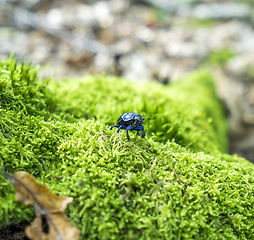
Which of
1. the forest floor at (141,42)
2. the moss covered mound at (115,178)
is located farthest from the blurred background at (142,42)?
the moss covered mound at (115,178)

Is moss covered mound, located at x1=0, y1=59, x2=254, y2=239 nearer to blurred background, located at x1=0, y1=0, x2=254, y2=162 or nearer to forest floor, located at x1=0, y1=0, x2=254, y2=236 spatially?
forest floor, located at x1=0, y1=0, x2=254, y2=236

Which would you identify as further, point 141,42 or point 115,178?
point 141,42

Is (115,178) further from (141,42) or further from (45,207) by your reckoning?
(141,42)

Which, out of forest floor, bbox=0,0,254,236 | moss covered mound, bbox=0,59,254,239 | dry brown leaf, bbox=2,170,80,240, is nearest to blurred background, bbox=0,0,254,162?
forest floor, bbox=0,0,254,236

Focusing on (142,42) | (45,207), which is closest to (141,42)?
(142,42)

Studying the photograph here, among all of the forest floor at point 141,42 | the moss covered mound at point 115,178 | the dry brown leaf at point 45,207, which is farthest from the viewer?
the forest floor at point 141,42

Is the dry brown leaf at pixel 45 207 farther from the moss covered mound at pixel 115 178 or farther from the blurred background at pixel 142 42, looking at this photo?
the blurred background at pixel 142 42
